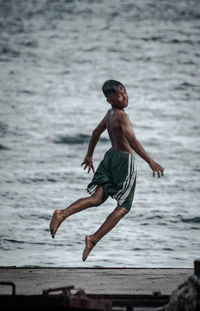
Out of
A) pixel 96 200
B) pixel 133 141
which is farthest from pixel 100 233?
pixel 133 141

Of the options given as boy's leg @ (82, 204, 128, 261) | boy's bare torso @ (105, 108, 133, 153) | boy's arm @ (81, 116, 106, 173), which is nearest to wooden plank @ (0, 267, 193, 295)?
boy's leg @ (82, 204, 128, 261)

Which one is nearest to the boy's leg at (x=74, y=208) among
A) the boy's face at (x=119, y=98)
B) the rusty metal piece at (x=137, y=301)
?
the boy's face at (x=119, y=98)

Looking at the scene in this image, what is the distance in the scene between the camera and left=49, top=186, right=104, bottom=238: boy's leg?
15.7 ft

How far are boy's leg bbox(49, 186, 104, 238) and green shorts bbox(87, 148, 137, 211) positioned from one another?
0.05m

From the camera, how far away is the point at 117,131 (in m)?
4.99

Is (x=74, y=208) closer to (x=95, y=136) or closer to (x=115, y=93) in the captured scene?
(x=95, y=136)

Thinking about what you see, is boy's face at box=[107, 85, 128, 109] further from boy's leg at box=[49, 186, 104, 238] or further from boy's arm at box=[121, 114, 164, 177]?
boy's leg at box=[49, 186, 104, 238]

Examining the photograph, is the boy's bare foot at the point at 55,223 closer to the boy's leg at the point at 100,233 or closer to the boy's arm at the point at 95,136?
the boy's leg at the point at 100,233

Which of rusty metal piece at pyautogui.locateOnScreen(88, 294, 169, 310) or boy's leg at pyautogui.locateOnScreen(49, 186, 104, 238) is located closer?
rusty metal piece at pyautogui.locateOnScreen(88, 294, 169, 310)

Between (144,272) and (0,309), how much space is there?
301cm

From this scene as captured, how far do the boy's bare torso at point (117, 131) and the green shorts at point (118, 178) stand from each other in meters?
0.04

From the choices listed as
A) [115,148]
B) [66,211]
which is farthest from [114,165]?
[66,211]

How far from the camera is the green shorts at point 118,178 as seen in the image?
496 centimetres

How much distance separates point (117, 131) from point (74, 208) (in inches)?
26.9
